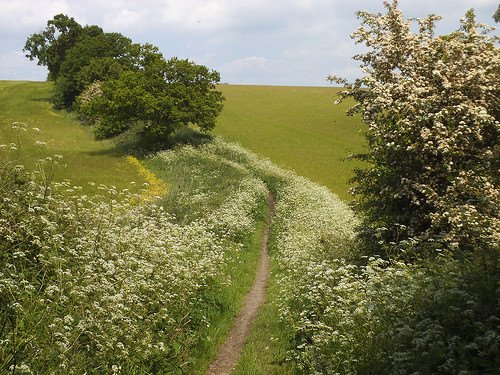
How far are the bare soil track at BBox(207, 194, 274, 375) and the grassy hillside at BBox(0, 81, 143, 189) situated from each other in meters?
13.8

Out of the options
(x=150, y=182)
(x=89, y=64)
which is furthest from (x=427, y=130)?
(x=89, y=64)

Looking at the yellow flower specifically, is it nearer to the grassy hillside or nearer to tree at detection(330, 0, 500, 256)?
the grassy hillside

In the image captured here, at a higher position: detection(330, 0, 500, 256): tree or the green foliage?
detection(330, 0, 500, 256): tree

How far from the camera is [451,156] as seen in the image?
13.0 metres

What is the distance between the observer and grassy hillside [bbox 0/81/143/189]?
35.9 metres

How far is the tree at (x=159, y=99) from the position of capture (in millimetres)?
43875

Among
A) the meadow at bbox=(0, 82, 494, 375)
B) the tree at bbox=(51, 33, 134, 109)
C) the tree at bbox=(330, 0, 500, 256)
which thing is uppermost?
the tree at bbox=(51, 33, 134, 109)

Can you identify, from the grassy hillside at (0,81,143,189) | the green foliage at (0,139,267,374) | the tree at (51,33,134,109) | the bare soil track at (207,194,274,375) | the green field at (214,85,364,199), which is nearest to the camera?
the green foliage at (0,139,267,374)

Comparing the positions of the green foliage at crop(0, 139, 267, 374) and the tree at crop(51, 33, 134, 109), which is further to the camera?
the tree at crop(51, 33, 134, 109)

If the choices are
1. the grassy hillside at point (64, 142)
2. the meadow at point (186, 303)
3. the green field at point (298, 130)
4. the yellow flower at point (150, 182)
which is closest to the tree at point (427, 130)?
the meadow at point (186, 303)

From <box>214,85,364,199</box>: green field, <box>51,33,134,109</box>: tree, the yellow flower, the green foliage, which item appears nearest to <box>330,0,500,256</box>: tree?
the green foliage

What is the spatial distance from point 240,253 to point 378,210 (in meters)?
6.49

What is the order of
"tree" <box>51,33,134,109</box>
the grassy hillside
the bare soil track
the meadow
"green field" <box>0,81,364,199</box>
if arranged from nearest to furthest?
the meadow
the bare soil track
the grassy hillside
"green field" <box>0,81,364,199</box>
"tree" <box>51,33,134,109</box>

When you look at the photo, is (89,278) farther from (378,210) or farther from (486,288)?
(378,210)
